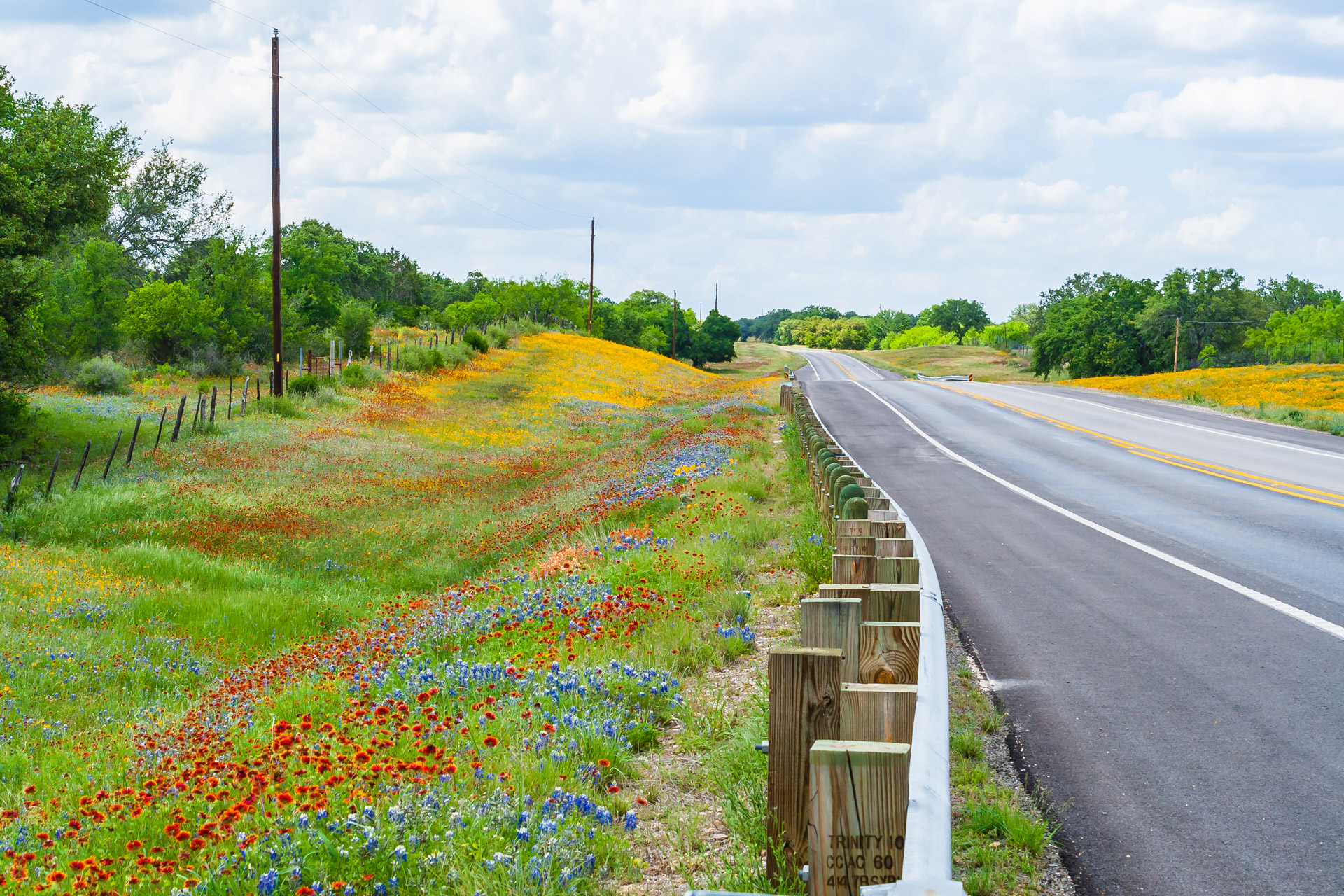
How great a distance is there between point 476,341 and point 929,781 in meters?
50.7

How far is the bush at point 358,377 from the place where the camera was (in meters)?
34.9

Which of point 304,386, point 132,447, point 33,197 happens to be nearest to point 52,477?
point 132,447

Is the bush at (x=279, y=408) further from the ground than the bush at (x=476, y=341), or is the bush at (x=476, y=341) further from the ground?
the bush at (x=476, y=341)

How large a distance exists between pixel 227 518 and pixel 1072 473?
46.2ft

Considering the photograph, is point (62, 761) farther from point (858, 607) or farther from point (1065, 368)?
point (1065, 368)

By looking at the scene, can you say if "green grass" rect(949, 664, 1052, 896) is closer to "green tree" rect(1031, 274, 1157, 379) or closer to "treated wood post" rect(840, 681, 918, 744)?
"treated wood post" rect(840, 681, 918, 744)

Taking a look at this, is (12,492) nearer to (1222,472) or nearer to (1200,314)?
(1222,472)

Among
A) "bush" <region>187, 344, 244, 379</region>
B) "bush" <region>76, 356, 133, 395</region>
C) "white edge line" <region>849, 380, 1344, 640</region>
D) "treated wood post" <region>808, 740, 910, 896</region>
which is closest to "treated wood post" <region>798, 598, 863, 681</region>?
"treated wood post" <region>808, 740, 910, 896</region>

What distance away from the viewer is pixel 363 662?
6.83 meters

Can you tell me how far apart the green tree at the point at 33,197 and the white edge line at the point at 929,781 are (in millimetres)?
21249

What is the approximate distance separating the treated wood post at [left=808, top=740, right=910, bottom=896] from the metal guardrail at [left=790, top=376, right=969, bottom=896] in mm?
65

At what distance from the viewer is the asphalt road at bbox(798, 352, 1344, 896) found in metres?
3.70

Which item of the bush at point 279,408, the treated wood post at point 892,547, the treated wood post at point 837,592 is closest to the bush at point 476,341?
the bush at point 279,408

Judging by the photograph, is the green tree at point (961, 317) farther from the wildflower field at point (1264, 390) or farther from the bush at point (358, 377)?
the bush at point (358, 377)
